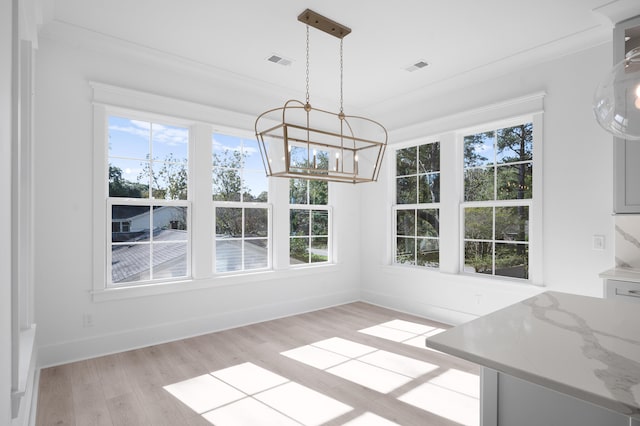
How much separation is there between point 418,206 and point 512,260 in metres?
1.34

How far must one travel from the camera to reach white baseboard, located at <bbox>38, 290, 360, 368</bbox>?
3.19 m

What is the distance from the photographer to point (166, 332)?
377 centimetres

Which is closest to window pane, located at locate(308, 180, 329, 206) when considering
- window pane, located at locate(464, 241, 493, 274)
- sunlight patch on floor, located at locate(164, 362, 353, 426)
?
window pane, located at locate(464, 241, 493, 274)

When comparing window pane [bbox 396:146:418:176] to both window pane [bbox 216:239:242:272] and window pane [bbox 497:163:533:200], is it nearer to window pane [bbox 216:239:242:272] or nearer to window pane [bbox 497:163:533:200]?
window pane [bbox 497:163:533:200]

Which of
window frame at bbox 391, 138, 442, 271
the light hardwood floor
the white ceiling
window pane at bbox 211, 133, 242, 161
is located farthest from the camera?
window frame at bbox 391, 138, 442, 271

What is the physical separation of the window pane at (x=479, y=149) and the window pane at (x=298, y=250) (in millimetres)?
2311

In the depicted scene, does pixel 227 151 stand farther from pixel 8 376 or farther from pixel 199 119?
pixel 8 376

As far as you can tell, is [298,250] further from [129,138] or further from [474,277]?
[129,138]

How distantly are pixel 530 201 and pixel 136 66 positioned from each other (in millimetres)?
4213

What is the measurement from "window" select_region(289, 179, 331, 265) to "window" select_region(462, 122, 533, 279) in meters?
1.91

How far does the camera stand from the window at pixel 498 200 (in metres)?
3.87

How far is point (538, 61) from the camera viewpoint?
3.66 metres

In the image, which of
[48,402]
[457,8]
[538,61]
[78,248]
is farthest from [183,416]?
[538,61]

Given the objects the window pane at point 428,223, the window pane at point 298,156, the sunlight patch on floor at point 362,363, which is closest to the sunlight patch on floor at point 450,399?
the sunlight patch on floor at point 362,363
